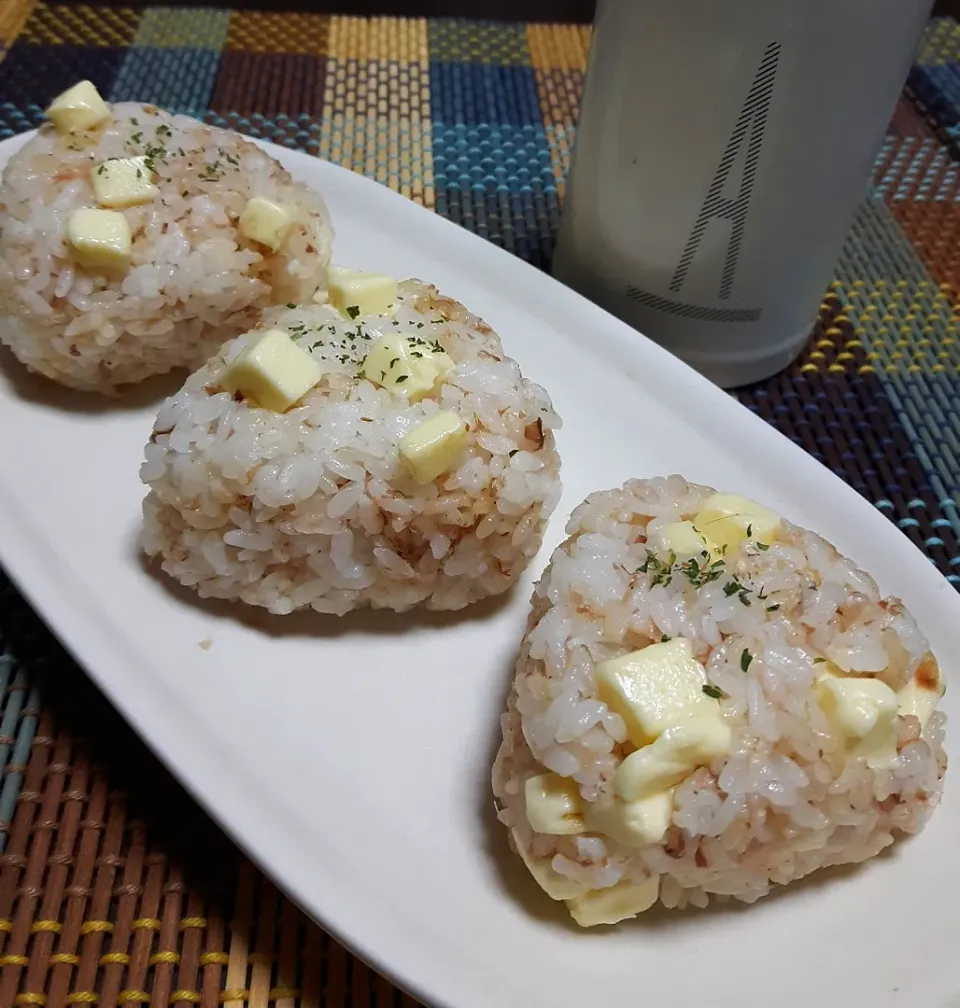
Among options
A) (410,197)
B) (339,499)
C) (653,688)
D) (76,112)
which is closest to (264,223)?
(76,112)

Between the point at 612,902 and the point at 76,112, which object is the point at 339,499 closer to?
the point at 612,902

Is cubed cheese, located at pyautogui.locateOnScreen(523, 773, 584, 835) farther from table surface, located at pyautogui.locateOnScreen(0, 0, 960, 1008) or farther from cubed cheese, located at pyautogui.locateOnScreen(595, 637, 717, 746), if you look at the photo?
table surface, located at pyautogui.locateOnScreen(0, 0, 960, 1008)

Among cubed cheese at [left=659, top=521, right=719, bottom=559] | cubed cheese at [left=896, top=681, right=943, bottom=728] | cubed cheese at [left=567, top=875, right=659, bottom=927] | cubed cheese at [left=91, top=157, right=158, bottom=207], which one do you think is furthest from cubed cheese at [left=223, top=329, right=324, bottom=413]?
cubed cheese at [left=896, top=681, right=943, bottom=728]

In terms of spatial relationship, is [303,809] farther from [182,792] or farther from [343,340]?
[343,340]

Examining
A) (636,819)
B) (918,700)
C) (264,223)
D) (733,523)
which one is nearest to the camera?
(636,819)

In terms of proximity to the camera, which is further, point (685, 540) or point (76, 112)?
point (76, 112)

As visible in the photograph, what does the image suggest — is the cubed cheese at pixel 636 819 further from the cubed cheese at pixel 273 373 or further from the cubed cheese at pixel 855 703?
the cubed cheese at pixel 273 373

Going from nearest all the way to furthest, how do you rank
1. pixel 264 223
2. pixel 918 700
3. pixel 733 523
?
pixel 918 700 < pixel 733 523 < pixel 264 223

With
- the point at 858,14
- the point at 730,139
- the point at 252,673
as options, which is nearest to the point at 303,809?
the point at 252,673
